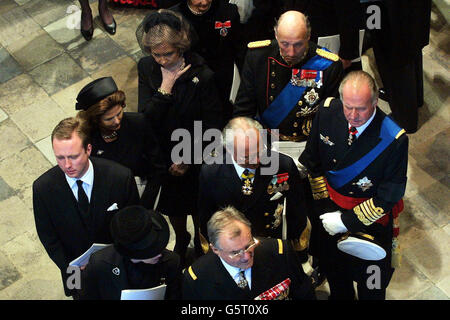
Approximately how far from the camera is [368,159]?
4.89m

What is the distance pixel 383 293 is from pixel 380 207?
695 millimetres

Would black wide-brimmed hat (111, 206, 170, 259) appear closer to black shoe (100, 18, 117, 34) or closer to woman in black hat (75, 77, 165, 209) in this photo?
woman in black hat (75, 77, 165, 209)

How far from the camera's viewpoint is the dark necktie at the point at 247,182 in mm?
4836

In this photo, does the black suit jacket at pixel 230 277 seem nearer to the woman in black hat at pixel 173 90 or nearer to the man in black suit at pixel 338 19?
the woman in black hat at pixel 173 90

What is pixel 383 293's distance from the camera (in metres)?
5.29

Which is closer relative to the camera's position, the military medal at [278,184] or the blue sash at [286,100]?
the military medal at [278,184]

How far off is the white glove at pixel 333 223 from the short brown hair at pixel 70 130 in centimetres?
155

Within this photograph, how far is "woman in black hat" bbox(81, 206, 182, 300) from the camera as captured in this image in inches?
171

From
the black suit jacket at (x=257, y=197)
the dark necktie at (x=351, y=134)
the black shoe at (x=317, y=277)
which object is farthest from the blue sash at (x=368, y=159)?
the black shoe at (x=317, y=277)

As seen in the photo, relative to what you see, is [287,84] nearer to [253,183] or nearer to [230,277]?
[253,183]

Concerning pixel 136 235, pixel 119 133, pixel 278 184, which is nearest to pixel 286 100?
pixel 278 184

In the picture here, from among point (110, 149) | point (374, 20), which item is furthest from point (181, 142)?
point (374, 20)

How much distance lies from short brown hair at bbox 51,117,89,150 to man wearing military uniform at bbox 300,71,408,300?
1.40 meters

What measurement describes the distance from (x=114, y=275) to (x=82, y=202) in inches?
21.8
